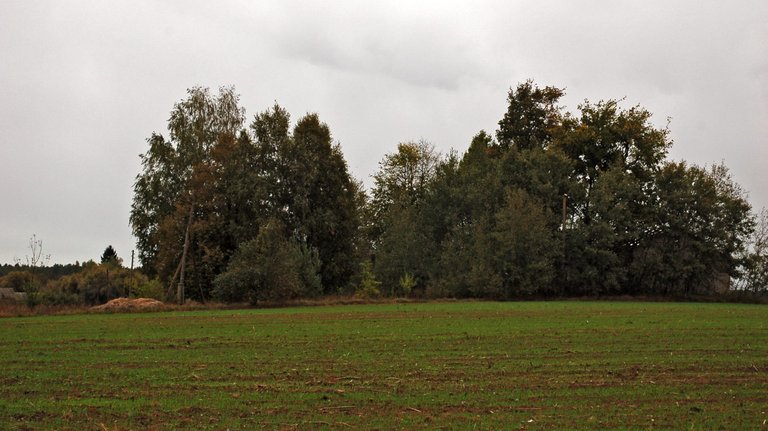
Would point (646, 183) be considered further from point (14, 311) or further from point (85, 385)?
point (85, 385)

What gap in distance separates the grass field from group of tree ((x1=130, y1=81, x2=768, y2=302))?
33799mm

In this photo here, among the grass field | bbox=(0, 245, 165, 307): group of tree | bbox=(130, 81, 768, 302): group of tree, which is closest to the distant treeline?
bbox=(0, 245, 165, 307): group of tree

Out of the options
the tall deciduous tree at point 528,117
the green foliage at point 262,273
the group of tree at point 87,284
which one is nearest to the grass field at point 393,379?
the green foliage at point 262,273

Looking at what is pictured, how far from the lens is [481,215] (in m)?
64.2

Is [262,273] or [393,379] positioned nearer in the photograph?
[393,379]

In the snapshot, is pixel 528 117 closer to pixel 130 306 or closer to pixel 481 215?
pixel 481 215

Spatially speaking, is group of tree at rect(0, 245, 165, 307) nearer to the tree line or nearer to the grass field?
the tree line

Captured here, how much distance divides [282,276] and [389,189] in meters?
35.2

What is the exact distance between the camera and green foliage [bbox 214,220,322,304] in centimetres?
4784

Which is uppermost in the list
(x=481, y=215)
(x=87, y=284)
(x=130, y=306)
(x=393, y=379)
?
(x=481, y=215)

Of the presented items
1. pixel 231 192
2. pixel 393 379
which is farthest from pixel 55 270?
pixel 393 379

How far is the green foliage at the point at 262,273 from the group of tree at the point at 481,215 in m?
6.20

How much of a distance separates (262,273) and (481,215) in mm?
23876

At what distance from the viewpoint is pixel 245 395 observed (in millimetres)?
12352
